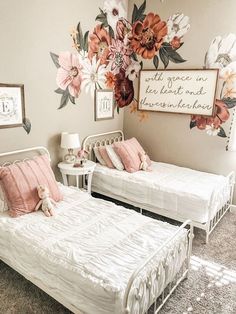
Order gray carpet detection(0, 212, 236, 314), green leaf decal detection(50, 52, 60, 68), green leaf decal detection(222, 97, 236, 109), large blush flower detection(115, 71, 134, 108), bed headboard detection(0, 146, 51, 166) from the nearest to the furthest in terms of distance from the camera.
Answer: gray carpet detection(0, 212, 236, 314) < bed headboard detection(0, 146, 51, 166) < green leaf decal detection(50, 52, 60, 68) < green leaf decal detection(222, 97, 236, 109) < large blush flower detection(115, 71, 134, 108)

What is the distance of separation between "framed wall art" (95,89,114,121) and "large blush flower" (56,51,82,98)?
0.38m

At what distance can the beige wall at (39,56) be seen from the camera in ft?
8.37

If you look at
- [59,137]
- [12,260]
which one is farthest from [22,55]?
[12,260]

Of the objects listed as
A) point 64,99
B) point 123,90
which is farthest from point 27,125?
point 123,90

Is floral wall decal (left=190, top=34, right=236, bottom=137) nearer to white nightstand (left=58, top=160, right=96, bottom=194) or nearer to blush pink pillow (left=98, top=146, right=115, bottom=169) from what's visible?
blush pink pillow (left=98, top=146, right=115, bottom=169)

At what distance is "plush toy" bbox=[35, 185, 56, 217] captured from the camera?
2.33m

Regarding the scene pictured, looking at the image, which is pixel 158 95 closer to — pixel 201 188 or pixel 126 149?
pixel 126 149

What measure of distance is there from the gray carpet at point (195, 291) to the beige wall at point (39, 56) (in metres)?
1.28

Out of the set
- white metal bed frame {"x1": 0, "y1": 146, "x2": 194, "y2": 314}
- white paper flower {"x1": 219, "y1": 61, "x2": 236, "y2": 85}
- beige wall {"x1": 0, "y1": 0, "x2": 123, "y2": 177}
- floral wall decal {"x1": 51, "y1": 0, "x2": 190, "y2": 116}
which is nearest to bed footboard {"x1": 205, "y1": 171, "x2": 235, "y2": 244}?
white metal bed frame {"x1": 0, "y1": 146, "x2": 194, "y2": 314}

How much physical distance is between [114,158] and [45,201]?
1.35 metres

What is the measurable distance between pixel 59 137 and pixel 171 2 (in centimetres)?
226

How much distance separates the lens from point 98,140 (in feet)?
12.6

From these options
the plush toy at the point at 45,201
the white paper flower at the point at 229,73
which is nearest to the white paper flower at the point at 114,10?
the white paper flower at the point at 229,73

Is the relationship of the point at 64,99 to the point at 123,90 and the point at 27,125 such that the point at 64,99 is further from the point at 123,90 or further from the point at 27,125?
the point at 123,90
